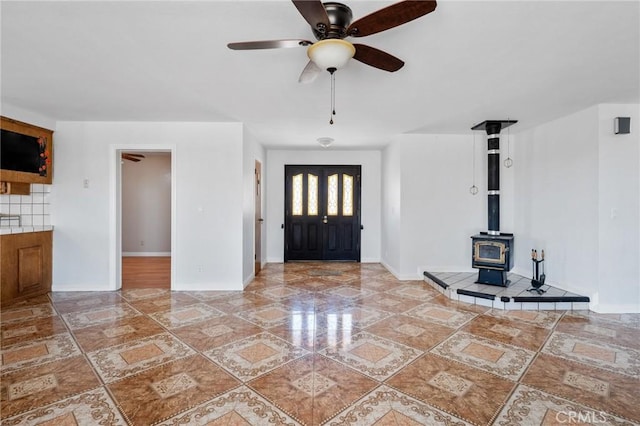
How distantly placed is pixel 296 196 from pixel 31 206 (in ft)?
14.6

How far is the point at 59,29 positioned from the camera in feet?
7.48

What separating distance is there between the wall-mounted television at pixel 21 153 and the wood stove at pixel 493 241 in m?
6.10

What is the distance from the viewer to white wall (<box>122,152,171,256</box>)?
7891 mm

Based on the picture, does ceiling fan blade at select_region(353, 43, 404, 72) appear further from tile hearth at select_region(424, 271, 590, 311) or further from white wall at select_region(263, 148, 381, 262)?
white wall at select_region(263, 148, 381, 262)

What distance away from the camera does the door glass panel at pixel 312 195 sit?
7262 millimetres

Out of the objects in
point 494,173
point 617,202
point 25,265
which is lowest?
point 25,265

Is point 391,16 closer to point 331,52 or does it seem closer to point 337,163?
point 331,52

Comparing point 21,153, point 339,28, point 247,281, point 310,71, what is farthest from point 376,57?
point 21,153

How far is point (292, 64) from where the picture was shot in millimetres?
2789

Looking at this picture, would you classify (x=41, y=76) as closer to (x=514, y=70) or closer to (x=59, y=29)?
(x=59, y=29)

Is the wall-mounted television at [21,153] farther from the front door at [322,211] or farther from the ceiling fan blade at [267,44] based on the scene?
the front door at [322,211]

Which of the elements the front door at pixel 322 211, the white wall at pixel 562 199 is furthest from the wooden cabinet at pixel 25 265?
the white wall at pixel 562 199

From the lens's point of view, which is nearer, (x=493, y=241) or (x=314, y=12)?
(x=314, y=12)

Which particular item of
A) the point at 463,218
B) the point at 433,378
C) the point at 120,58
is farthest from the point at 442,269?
the point at 120,58
